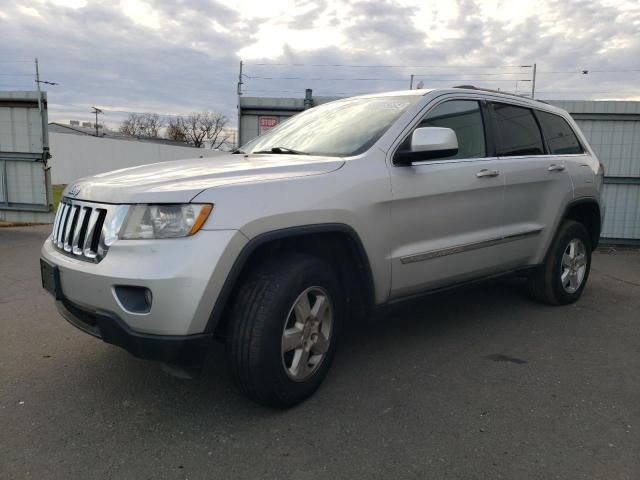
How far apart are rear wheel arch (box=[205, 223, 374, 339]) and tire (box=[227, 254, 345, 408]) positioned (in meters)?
0.07

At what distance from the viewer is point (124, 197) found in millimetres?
2562

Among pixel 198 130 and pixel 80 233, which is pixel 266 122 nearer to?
pixel 80 233

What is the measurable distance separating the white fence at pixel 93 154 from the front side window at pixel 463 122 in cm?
3020

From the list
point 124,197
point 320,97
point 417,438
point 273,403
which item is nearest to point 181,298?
point 124,197

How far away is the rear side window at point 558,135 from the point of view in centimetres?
474

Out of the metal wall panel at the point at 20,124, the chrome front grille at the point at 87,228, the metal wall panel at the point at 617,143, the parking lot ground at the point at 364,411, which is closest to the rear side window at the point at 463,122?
the parking lot ground at the point at 364,411

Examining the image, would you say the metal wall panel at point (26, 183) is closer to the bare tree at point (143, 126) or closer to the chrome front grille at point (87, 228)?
the chrome front grille at point (87, 228)

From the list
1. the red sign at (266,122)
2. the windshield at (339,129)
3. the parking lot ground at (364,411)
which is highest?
the red sign at (266,122)

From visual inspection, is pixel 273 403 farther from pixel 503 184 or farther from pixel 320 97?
pixel 320 97

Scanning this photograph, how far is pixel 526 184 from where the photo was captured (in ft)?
13.9

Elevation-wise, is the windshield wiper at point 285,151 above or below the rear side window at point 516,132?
below

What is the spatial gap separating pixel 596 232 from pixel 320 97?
6.06 m

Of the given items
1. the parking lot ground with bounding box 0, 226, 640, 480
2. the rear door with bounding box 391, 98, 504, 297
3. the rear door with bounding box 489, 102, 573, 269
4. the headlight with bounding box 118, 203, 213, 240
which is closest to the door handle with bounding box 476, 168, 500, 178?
the rear door with bounding box 391, 98, 504, 297

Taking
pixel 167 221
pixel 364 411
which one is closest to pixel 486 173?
pixel 364 411
